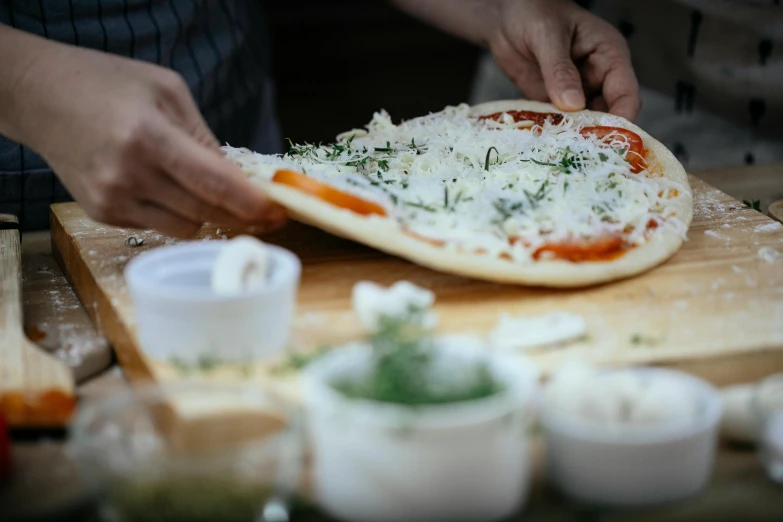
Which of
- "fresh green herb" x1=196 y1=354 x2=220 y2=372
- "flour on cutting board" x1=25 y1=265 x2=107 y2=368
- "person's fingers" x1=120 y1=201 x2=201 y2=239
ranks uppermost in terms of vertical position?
"person's fingers" x1=120 y1=201 x2=201 y2=239

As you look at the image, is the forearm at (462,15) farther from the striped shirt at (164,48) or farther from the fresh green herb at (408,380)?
the fresh green herb at (408,380)

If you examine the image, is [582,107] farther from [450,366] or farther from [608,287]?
[450,366]

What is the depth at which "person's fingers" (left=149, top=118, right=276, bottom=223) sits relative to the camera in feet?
5.66

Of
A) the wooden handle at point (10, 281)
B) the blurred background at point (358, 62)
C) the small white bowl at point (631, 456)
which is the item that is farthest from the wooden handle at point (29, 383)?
the blurred background at point (358, 62)

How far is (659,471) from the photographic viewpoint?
1259 millimetres

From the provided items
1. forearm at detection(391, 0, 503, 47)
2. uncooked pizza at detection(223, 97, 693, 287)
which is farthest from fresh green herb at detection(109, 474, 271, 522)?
forearm at detection(391, 0, 503, 47)

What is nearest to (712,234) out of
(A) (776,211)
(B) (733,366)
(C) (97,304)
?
(A) (776,211)

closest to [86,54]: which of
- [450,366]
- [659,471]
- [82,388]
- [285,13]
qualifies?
[82,388]

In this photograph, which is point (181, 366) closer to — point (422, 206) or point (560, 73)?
point (422, 206)

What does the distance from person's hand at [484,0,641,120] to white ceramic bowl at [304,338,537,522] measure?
167 centimetres

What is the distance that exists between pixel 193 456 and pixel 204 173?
0.66 m

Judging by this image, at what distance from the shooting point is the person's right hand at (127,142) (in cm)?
172

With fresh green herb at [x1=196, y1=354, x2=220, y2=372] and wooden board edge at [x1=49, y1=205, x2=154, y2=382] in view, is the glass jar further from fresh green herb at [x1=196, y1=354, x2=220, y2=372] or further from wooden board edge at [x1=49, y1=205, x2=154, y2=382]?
wooden board edge at [x1=49, y1=205, x2=154, y2=382]

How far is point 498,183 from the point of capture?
2156 mm
